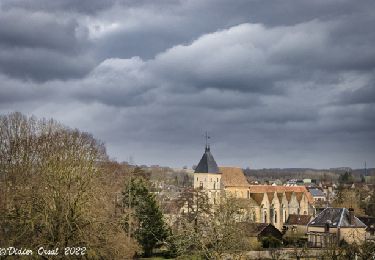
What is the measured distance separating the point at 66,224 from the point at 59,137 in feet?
85.8

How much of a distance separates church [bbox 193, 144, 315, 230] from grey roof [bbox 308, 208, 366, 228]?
Answer: 13.9 m

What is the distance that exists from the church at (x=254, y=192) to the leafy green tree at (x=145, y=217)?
20006 millimetres

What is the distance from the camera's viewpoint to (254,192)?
89.4m

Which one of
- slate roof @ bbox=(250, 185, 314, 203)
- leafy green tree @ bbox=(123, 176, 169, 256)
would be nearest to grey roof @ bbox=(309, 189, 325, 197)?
slate roof @ bbox=(250, 185, 314, 203)

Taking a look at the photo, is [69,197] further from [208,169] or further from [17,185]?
[208,169]

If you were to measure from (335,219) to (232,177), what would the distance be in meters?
26.8

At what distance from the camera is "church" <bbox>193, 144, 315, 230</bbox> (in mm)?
77688

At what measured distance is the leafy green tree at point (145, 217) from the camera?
5381 centimetres

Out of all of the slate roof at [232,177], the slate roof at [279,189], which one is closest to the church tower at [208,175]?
the slate roof at [232,177]

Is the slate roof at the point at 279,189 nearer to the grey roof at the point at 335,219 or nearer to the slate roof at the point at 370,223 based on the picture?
the slate roof at the point at 370,223

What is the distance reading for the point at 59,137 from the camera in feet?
162

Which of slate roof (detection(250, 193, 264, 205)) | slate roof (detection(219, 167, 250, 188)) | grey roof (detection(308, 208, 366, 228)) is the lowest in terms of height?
grey roof (detection(308, 208, 366, 228))

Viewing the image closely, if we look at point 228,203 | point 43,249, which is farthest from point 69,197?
point 228,203

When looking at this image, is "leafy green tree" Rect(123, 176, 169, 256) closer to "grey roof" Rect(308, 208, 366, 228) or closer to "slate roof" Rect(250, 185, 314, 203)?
"grey roof" Rect(308, 208, 366, 228)
